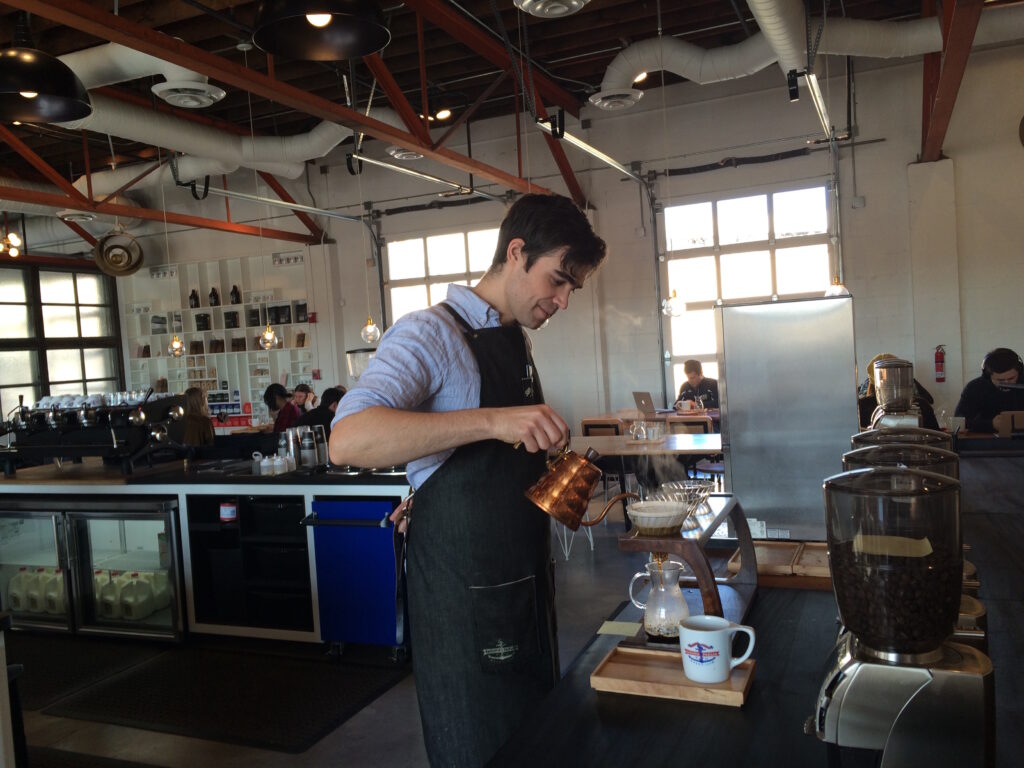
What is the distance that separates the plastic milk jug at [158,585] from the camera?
16.5 ft

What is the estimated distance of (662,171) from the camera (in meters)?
10.4

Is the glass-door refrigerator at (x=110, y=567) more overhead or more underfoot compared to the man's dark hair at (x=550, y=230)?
more underfoot

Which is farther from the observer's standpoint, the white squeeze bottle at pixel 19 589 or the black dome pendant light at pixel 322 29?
the white squeeze bottle at pixel 19 589

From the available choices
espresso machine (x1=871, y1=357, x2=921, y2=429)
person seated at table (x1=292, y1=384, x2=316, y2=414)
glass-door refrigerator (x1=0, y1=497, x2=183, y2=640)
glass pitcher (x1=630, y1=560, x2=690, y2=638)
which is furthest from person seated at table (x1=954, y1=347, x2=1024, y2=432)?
person seated at table (x1=292, y1=384, x2=316, y2=414)

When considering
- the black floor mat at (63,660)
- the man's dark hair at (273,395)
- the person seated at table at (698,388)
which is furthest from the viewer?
the person seated at table at (698,388)

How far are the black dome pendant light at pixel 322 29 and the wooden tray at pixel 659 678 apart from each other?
2.27 meters

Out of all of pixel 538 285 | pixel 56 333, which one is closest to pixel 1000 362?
pixel 538 285

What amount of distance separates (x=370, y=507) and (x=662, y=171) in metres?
7.46

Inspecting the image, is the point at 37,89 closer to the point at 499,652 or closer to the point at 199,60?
the point at 199,60

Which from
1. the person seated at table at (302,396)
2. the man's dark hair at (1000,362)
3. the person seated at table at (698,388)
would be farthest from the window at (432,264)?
the man's dark hair at (1000,362)

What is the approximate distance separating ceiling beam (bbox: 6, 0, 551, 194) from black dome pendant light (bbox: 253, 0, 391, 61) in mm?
2347

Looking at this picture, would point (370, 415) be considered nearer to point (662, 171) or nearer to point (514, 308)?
point (514, 308)

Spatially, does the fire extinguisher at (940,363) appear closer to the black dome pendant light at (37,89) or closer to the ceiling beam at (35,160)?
the black dome pendant light at (37,89)

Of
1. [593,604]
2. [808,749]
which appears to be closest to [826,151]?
[593,604]
